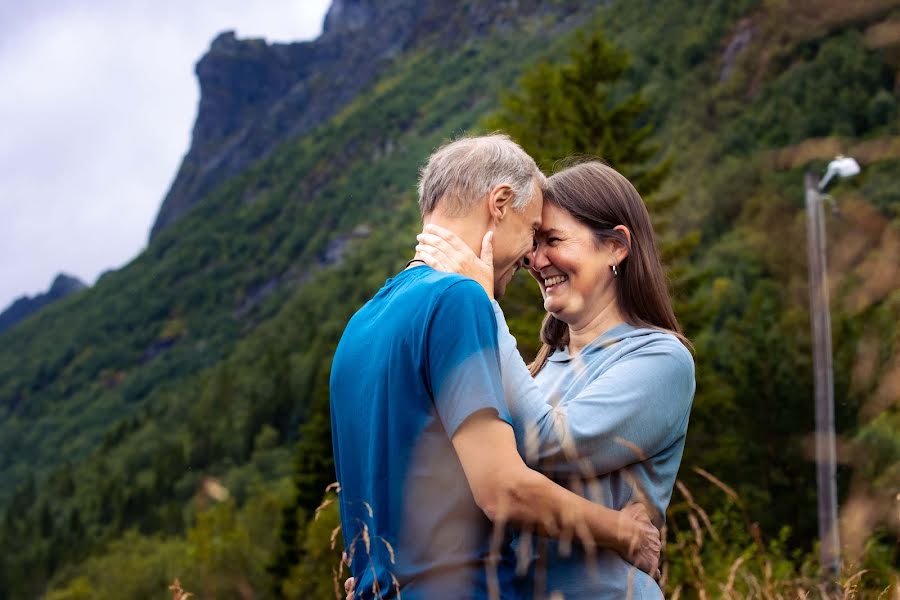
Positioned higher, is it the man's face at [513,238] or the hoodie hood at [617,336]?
the man's face at [513,238]

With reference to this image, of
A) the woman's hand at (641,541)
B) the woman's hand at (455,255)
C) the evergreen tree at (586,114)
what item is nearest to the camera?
the woman's hand at (641,541)

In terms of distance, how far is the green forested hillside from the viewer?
116 cm

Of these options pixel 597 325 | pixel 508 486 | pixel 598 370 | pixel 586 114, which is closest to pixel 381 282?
pixel 586 114

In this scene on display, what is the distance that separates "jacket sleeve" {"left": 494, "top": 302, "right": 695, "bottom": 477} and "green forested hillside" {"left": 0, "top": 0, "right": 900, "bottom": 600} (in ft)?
0.54

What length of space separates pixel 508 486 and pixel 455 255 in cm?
56

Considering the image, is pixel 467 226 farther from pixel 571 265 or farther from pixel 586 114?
pixel 586 114

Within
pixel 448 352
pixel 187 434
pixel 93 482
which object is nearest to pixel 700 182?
pixel 448 352

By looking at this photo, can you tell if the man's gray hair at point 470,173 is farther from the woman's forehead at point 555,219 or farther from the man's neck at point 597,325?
the man's neck at point 597,325

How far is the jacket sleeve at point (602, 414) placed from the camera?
1976 millimetres

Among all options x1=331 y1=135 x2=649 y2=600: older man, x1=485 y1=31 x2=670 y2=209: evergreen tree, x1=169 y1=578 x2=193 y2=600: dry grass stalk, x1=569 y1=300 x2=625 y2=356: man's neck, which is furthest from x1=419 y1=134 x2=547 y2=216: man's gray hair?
x1=485 y1=31 x2=670 y2=209: evergreen tree

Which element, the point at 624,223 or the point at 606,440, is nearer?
the point at 606,440

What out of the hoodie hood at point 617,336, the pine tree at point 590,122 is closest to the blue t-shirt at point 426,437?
the hoodie hood at point 617,336

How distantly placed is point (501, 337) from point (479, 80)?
6555 inches

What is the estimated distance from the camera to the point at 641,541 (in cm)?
198
